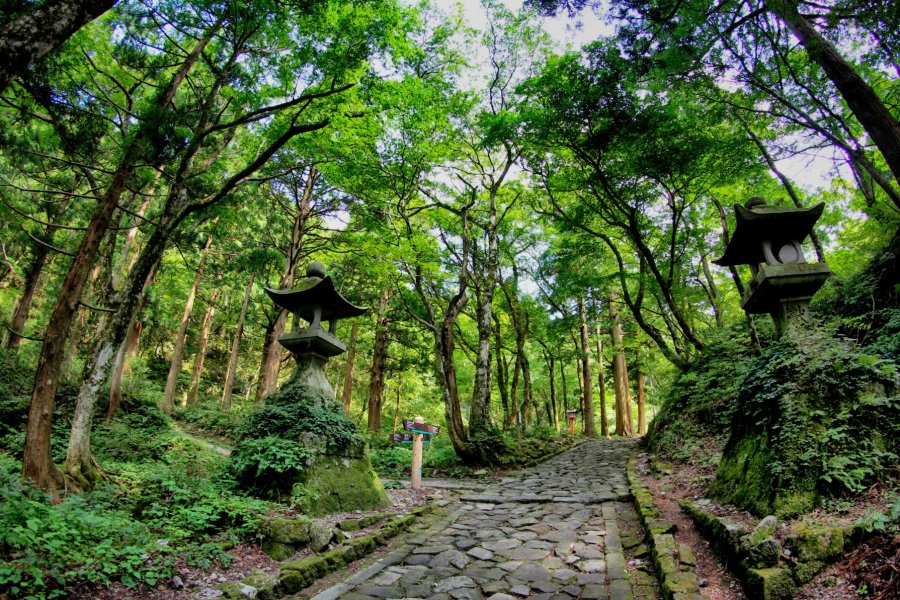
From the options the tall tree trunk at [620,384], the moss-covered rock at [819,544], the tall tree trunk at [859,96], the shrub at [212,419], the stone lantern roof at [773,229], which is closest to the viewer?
the moss-covered rock at [819,544]

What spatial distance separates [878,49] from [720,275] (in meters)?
11.0

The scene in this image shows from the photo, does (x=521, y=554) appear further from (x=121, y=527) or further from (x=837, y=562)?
(x=121, y=527)

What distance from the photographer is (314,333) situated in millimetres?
7727

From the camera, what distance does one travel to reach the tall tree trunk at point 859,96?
5.71m

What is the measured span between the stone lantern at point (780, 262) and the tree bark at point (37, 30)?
278 inches

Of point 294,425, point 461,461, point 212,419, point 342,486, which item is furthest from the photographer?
point 212,419

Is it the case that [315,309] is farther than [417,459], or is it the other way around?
[417,459]

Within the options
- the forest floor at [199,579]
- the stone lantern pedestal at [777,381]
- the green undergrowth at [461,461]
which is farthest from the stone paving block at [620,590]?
the green undergrowth at [461,461]

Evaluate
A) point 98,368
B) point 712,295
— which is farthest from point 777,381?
point 712,295

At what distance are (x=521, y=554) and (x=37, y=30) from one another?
6.41m

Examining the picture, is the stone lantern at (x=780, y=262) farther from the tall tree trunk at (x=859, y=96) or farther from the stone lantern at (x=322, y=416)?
the stone lantern at (x=322, y=416)

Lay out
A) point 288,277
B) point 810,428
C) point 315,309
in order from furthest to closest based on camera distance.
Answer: point 288,277 → point 315,309 → point 810,428

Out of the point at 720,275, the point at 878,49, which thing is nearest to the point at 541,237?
the point at 720,275

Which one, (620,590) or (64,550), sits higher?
(64,550)
